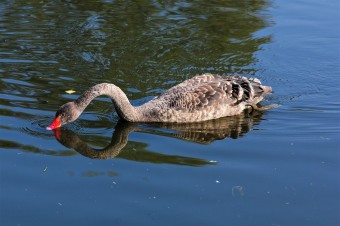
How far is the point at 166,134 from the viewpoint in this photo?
334 inches

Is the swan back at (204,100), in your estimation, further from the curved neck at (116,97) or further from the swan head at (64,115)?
the swan head at (64,115)

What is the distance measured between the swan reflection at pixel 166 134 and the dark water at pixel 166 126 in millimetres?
24

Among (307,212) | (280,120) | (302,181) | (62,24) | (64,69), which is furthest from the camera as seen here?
(62,24)

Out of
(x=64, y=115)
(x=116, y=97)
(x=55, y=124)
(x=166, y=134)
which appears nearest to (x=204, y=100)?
(x=166, y=134)

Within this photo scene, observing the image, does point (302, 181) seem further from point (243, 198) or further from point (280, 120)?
point (280, 120)

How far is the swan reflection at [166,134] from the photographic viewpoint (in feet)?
25.3

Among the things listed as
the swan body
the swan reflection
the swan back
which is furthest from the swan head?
the swan back

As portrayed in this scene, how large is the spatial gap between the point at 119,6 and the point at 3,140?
6.85 metres

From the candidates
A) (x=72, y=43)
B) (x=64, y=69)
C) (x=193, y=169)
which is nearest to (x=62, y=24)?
(x=72, y=43)

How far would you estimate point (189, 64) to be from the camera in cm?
1098

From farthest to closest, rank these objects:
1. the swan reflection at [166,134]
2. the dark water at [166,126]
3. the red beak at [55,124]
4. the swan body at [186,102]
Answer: the swan body at [186,102] → the red beak at [55,124] → the swan reflection at [166,134] → the dark water at [166,126]

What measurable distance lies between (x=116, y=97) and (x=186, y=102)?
3.09 feet

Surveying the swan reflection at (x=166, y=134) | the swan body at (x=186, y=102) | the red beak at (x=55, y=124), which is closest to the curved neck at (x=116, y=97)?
the swan body at (x=186, y=102)

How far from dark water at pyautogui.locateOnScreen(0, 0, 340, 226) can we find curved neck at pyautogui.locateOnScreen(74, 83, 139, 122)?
0.22 meters
